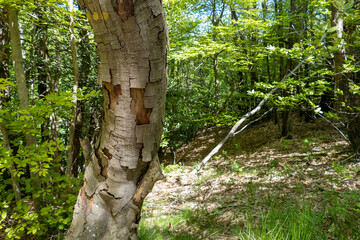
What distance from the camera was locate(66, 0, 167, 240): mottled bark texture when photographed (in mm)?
983

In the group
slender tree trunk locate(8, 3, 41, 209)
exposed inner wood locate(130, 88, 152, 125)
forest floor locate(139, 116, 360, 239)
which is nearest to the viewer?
exposed inner wood locate(130, 88, 152, 125)

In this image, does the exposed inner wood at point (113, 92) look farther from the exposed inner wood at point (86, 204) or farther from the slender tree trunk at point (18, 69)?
the slender tree trunk at point (18, 69)

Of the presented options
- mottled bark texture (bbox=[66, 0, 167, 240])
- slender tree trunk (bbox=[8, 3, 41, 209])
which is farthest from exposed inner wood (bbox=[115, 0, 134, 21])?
slender tree trunk (bbox=[8, 3, 41, 209])

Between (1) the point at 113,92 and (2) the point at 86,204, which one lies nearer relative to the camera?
(1) the point at 113,92

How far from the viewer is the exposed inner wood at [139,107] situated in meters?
1.11

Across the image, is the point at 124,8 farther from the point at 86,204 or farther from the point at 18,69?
the point at 18,69

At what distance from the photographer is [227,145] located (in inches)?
333

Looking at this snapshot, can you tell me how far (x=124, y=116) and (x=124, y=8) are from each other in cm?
53

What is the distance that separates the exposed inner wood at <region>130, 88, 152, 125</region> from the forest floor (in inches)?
50.7

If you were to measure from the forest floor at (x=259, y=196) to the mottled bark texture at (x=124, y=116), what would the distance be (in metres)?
0.89

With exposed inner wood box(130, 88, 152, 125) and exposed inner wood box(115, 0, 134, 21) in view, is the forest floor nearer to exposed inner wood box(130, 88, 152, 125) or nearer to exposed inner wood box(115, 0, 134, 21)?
exposed inner wood box(130, 88, 152, 125)

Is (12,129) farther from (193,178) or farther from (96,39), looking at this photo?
(193,178)

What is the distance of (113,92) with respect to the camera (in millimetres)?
1143

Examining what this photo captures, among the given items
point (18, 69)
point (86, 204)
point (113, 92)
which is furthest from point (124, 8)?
point (18, 69)
